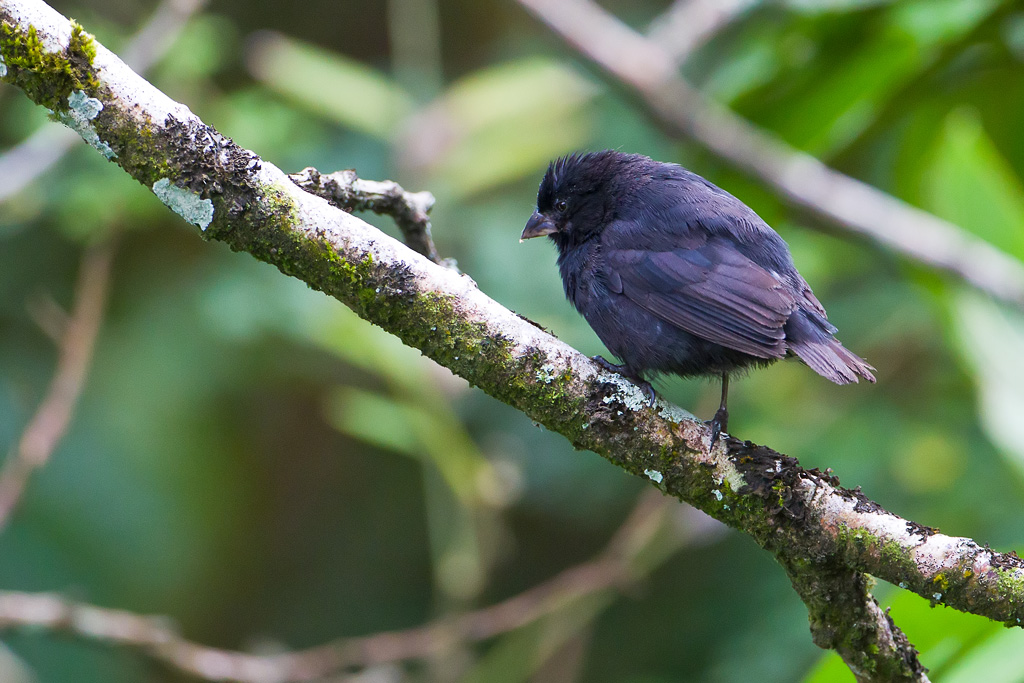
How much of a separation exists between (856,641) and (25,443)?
2820 millimetres

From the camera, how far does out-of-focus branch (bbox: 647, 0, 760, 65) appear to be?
4.60 meters

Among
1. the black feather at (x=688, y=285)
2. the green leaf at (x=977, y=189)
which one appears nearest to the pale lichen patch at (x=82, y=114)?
the black feather at (x=688, y=285)

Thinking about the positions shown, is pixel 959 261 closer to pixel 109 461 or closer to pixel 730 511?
pixel 730 511

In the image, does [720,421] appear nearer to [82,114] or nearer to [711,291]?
[711,291]

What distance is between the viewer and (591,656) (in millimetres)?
5449

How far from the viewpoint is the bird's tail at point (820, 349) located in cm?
238

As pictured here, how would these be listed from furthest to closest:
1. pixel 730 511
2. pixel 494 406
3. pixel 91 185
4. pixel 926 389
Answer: pixel 926 389 → pixel 494 406 → pixel 91 185 → pixel 730 511

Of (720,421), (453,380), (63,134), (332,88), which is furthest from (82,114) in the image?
(332,88)

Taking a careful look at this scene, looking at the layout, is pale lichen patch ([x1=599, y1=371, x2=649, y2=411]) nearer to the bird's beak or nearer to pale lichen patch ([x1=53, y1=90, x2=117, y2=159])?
pale lichen patch ([x1=53, y1=90, x2=117, y2=159])

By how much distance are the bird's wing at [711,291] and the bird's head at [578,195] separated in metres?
0.30

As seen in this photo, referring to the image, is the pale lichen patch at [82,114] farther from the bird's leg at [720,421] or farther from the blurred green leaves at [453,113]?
the blurred green leaves at [453,113]

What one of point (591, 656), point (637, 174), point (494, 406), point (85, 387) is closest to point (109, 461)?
point (85, 387)

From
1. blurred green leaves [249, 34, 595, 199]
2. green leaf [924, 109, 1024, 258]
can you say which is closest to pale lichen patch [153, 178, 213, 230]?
blurred green leaves [249, 34, 595, 199]

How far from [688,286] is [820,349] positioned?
0.41 meters
